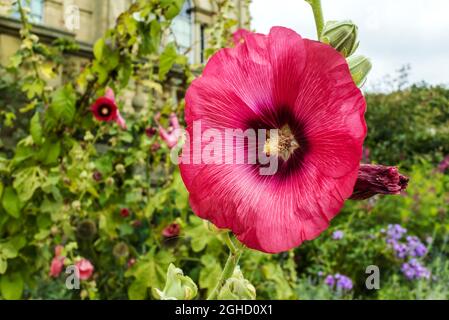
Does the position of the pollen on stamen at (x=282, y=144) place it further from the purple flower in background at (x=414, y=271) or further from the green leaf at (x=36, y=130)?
the purple flower in background at (x=414, y=271)

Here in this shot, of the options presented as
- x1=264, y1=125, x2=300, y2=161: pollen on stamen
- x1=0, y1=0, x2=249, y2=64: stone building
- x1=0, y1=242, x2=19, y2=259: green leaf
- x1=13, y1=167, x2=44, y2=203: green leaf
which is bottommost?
x1=0, y1=242, x2=19, y2=259: green leaf

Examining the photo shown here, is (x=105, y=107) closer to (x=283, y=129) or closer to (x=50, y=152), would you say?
(x=50, y=152)

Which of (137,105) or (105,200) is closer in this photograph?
(105,200)

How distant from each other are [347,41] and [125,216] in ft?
5.93

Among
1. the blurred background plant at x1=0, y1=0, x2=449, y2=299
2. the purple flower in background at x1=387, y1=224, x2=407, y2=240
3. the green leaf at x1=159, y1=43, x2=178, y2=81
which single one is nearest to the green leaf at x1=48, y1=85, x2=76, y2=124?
the blurred background plant at x1=0, y1=0, x2=449, y2=299

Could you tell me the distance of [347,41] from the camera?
0.33 meters

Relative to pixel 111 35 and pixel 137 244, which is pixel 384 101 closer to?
pixel 137 244

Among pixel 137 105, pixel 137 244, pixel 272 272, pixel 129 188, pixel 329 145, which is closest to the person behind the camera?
pixel 329 145

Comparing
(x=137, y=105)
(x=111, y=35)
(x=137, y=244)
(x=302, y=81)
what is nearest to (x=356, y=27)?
(x=302, y=81)

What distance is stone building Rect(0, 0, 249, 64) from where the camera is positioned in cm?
412

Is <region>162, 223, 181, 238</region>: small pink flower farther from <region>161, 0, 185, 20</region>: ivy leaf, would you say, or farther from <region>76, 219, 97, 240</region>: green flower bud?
<region>161, 0, 185, 20</region>: ivy leaf

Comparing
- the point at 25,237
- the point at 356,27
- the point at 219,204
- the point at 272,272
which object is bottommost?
the point at 272,272

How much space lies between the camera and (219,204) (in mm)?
310
